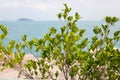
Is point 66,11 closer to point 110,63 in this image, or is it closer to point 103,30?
point 103,30

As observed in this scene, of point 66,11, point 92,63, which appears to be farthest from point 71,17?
point 92,63

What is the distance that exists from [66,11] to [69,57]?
3.06ft

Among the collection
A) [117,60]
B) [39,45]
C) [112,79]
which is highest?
[39,45]

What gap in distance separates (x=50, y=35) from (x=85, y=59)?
68 cm

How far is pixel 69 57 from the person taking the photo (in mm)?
5621

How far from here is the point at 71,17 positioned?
20.2 ft

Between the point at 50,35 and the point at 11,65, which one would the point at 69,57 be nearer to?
the point at 50,35

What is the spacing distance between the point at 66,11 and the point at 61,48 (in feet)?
2.43

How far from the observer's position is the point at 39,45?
5766 millimetres

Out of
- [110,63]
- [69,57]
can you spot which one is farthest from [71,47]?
[110,63]

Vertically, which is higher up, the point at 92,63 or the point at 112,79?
the point at 92,63

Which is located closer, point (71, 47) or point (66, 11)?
point (71, 47)

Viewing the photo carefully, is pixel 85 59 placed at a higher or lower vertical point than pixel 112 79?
higher

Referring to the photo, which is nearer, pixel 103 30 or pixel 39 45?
pixel 39 45
